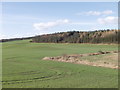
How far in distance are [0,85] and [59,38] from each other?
8652 cm

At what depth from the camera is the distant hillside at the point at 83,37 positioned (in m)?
87.2

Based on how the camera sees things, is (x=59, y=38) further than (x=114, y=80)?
Yes

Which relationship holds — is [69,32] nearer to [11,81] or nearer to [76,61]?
[76,61]

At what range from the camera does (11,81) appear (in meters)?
21.6

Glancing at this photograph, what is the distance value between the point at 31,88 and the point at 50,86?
62.7 inches

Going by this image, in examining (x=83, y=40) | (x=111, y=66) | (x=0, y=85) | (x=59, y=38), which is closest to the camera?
(x=0, y=85)

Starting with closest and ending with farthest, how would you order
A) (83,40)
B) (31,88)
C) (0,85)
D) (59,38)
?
(31,88) → (0,85) → (83,40) → (59,38)

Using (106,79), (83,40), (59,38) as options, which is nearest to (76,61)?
(106,79)

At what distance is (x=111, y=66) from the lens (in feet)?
104

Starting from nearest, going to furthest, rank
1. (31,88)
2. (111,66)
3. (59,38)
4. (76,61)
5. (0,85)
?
1. (31,88)
2. (0,85)
3. (111,66)
4. (76,61)
5. (59,38)

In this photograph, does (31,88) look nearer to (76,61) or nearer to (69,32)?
(76,61)

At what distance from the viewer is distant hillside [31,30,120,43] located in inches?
3435

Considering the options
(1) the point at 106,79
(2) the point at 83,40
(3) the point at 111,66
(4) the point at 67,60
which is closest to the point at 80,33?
(2) the point at 83,40

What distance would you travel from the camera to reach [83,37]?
9762 cm
